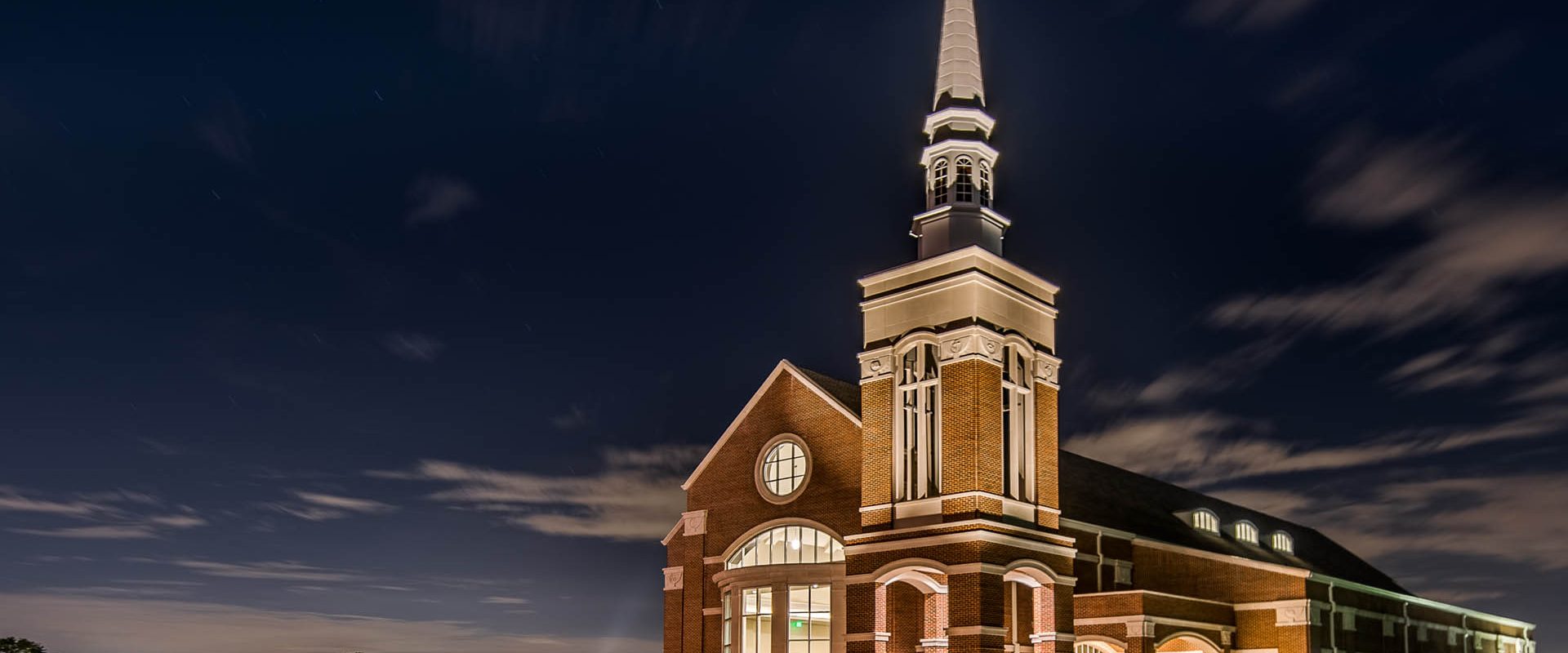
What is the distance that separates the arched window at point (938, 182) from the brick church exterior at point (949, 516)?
0.05m

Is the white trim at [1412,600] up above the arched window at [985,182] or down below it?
below

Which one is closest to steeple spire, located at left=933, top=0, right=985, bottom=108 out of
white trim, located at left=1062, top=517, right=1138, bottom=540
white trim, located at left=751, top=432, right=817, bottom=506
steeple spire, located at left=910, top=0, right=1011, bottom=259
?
steeple spire, located at left=910, top=0, right=1011, bottom=259

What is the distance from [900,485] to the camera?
40781 mm

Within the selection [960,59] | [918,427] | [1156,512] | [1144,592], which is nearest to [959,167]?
[960,59]

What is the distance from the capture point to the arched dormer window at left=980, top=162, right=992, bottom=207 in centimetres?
4306

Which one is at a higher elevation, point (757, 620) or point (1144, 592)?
point (1144, 592)

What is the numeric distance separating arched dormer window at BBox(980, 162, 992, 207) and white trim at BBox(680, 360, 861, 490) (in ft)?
26.9

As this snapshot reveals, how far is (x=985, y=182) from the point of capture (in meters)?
43.4

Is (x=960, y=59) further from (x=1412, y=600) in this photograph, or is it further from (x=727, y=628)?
(x=1412, y=600)

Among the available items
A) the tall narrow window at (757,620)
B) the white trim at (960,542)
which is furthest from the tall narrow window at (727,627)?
the white trim at (960,542)

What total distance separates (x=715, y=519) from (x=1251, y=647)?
762 inches

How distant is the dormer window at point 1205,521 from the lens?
60.8m

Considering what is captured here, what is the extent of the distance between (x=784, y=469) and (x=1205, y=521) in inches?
927

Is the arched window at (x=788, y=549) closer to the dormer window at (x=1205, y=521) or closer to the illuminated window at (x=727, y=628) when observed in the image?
the illuminated window at (x=727, y=628)
